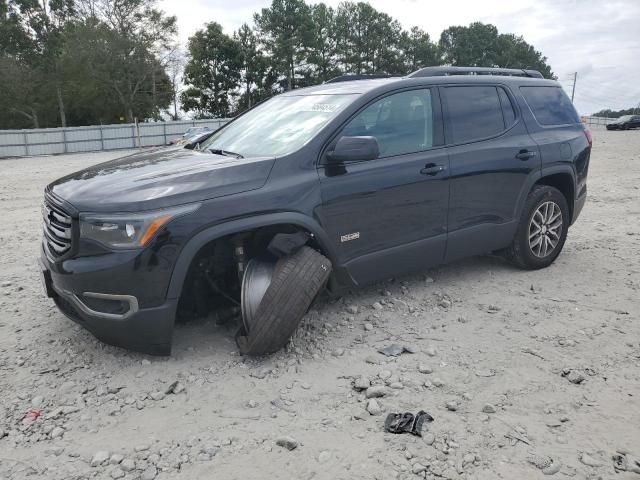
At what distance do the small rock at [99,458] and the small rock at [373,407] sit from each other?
4.38 feet

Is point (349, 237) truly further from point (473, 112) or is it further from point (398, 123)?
point (473, 112)

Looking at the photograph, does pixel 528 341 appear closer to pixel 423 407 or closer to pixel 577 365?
pixel 577 365

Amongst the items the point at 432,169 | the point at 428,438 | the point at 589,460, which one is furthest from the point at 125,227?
the point at 589,460

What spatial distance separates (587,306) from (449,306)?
108 cm

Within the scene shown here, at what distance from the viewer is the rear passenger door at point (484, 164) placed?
4348 mm

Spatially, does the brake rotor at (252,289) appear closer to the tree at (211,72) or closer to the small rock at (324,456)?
the small rock at (324,456)

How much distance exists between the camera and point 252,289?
11.2 feet

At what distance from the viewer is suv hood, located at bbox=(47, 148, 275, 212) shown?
3.13m

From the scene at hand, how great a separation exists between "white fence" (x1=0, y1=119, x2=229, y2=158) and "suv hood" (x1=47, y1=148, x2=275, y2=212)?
78.0 ft

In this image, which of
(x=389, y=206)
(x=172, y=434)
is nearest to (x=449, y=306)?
(x=389, y=206)

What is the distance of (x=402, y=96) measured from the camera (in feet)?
13.6

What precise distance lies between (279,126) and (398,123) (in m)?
0.90

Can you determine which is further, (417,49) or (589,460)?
(417,49)

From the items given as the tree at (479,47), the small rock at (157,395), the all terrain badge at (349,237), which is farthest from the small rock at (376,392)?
the tree at (479,47)
